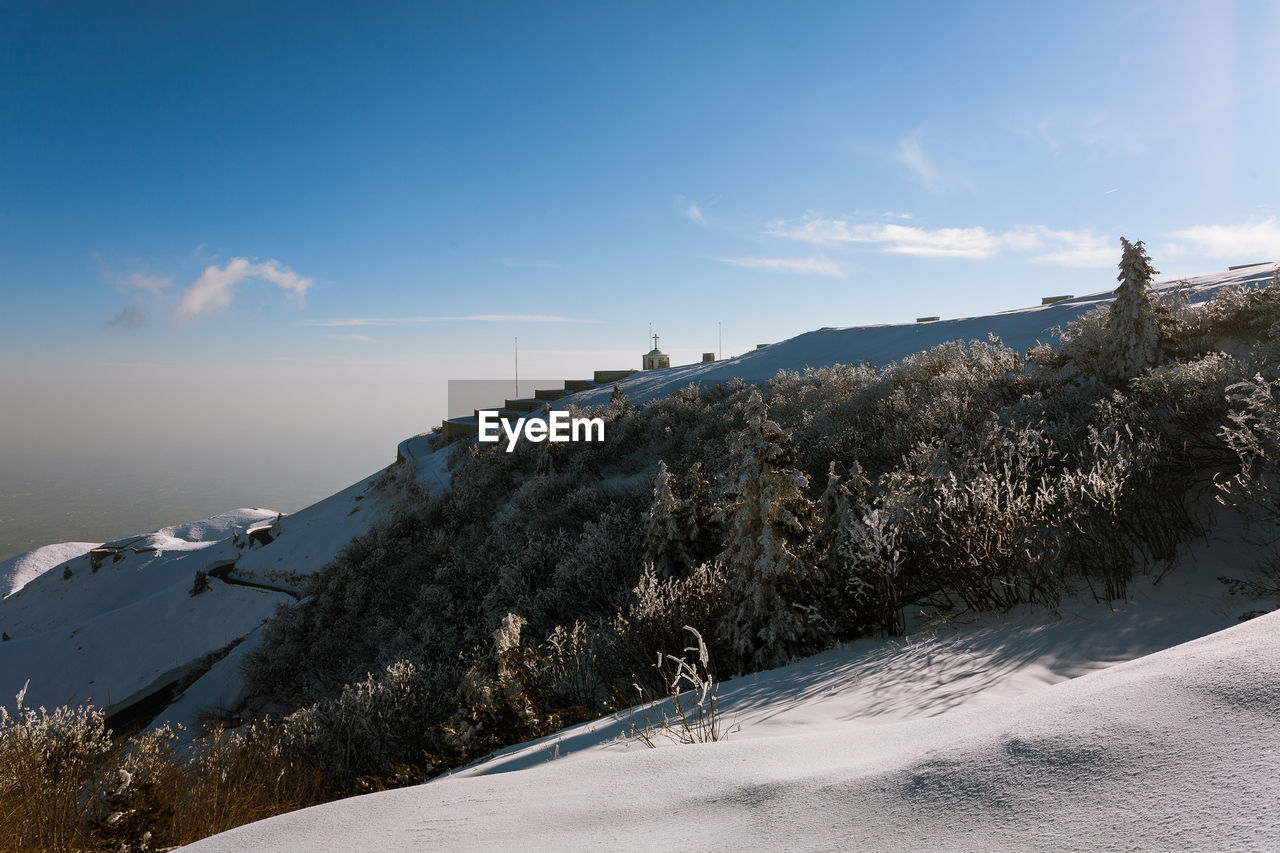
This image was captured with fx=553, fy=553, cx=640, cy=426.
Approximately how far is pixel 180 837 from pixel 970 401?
39.0ft

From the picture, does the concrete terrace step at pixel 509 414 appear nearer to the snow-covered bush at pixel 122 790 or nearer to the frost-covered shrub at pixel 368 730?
the frost-covered shrub at pixel 368 730

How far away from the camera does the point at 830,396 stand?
15.4 metres

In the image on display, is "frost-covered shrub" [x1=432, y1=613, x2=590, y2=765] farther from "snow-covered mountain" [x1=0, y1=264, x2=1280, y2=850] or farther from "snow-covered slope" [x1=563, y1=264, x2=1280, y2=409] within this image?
"snow-covered slope" [x1=563, y1=264, x2=1280, y2=409]

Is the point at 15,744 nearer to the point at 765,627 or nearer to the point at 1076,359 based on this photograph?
the point at 765,627

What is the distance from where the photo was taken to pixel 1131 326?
961 centimetres

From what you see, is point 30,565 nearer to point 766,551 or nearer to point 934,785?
point 766,551

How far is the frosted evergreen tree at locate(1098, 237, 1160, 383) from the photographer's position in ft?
30.8

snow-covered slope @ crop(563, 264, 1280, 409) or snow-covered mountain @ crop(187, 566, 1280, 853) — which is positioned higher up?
snow-covered slope @ crop(563, 264, 1280, 409)

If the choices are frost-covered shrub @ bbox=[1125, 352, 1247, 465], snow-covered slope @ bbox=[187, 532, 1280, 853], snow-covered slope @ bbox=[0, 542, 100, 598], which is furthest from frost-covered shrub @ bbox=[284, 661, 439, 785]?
snow-covered slope @ bbox=[0, 542, 100, 598]

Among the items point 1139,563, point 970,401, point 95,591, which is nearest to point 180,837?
point 1139,563

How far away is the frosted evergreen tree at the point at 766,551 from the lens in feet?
17.6

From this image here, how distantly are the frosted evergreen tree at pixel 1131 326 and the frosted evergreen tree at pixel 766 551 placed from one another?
7.73 m

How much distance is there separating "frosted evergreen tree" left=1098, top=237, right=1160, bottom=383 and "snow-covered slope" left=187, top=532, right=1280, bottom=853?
897cm

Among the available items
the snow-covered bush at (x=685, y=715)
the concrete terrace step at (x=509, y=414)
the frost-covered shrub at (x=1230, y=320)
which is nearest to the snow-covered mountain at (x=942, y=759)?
the snow-covered bush at (x=685, y=715)
